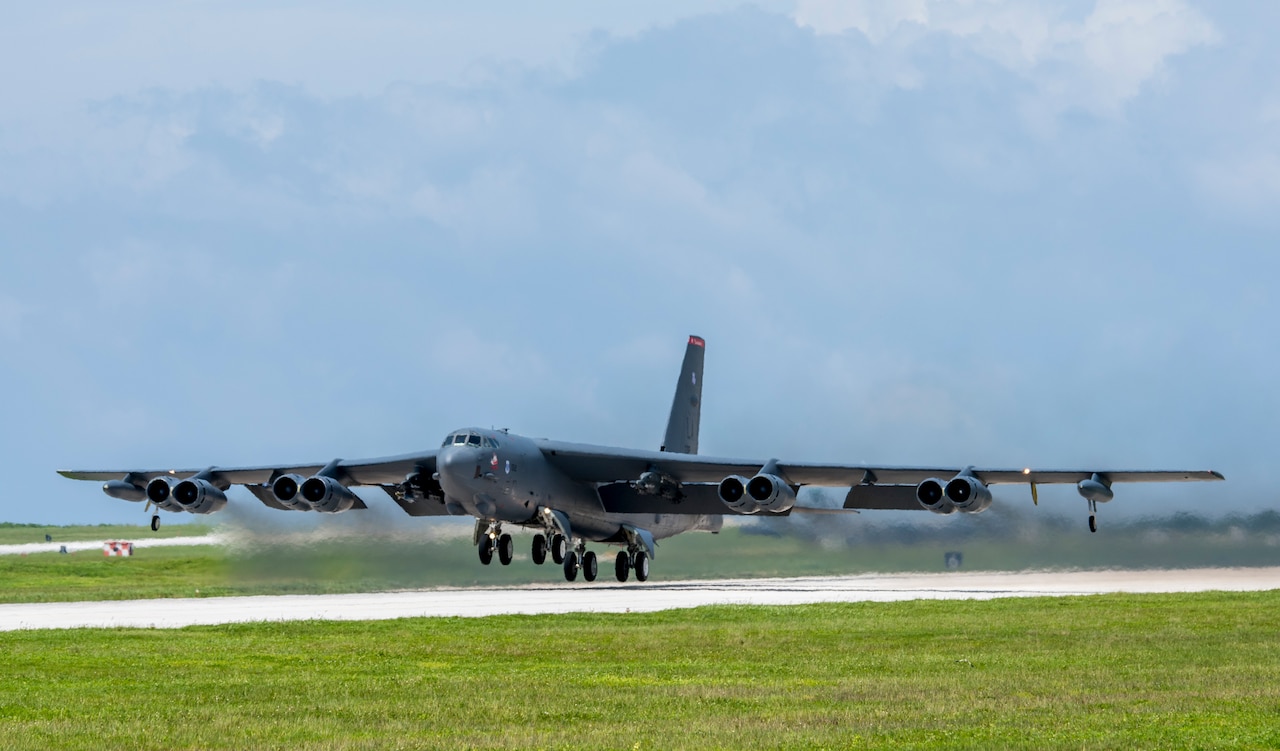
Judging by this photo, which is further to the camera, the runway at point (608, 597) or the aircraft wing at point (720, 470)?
the aircraft wing at point (720, 470)

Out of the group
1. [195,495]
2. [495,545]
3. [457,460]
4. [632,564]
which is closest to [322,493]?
[195,495]

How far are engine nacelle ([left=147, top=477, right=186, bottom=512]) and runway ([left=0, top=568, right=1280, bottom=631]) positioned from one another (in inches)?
229

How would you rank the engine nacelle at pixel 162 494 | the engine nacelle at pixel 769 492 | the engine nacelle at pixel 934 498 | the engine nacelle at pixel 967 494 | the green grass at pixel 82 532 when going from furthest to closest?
the green grass at pixel 82 532
the engine nacelle at pixel 162 494
the engine nacelle at pixel 769 492
the engine nacelle at pixel 934 498
the engine nacelle at pixel 967 494

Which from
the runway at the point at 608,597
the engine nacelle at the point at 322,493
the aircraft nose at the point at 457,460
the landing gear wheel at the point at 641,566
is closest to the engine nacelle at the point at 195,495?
the engine nacelle at the point at 322,493

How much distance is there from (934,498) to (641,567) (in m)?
11.3

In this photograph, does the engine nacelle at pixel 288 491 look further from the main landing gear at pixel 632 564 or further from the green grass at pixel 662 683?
the green grass at pixel 662 683

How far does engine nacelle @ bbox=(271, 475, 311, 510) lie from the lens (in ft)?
140

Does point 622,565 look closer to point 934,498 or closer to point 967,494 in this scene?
A: point 934,498

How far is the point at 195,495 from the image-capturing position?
44.6 meters

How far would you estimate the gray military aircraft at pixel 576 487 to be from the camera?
133 ft

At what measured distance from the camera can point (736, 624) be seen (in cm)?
2775

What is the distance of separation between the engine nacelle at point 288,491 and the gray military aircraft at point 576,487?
27mm

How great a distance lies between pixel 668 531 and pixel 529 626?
22521 mm

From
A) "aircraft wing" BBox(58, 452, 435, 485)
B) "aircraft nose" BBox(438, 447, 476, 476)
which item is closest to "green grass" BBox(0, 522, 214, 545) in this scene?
"aircraft wing" BBox(58, 452, 435, 485)
